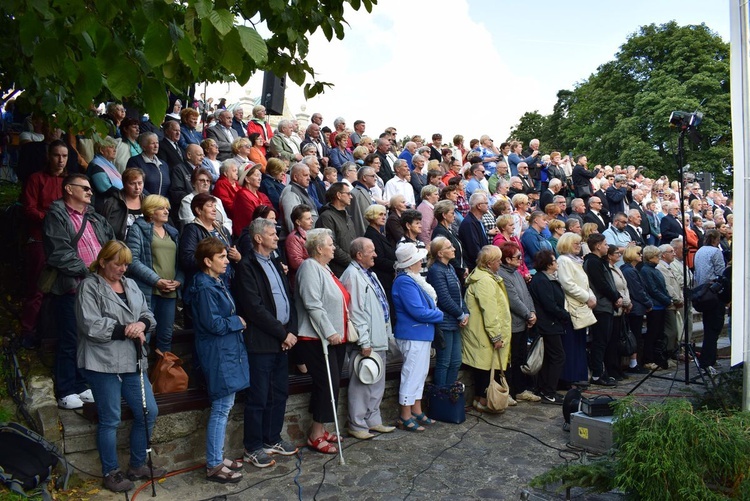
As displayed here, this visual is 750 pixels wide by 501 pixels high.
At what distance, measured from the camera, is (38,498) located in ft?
14.5

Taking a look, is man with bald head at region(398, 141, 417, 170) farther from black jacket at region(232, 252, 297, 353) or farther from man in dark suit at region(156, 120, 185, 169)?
black jacket at region(232, 252, 297, 353)

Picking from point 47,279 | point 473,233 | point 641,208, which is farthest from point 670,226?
point 47,279

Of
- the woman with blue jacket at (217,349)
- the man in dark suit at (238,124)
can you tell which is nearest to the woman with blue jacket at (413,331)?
the woman with blue jacket at (217,349)

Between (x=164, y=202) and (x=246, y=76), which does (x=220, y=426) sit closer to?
(x=164, y=202)

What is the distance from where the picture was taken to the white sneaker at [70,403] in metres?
5.46

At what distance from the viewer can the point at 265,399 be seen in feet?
19.2

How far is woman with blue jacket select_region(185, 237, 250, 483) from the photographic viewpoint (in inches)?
215

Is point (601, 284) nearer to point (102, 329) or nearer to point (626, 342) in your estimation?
point (626, 342)

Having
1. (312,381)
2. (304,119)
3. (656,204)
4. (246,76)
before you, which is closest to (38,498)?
(312,381)

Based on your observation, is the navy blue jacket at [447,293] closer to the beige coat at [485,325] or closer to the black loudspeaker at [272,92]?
the beige coat at [485,325]

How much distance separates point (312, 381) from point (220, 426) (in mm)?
1190

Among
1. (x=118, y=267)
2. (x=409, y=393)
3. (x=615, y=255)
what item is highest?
(x=615, y=255)

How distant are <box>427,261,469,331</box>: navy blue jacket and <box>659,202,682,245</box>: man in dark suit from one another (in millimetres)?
9412

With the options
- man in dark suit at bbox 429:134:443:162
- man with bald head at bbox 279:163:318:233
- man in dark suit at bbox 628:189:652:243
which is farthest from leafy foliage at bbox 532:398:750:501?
man in dark suit at bbox 628:189:652:243
